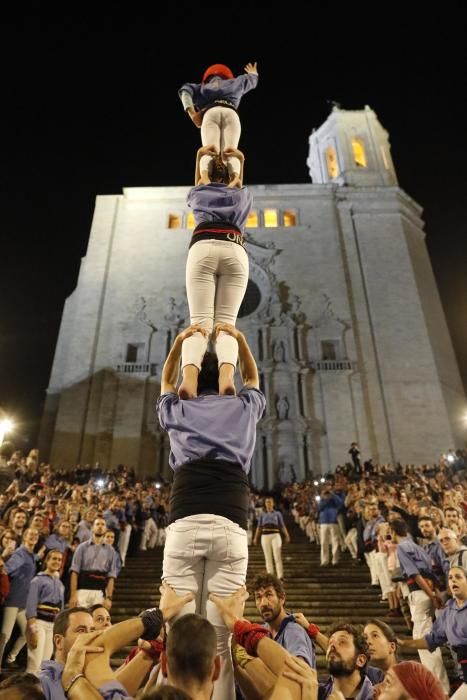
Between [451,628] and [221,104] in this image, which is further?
[221,104]

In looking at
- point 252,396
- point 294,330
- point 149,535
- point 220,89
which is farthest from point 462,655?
point 294,330

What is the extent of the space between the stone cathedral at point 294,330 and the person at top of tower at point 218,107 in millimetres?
22019

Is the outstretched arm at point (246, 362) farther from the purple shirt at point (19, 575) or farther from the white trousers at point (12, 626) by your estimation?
the white trousers at point (12, 626)

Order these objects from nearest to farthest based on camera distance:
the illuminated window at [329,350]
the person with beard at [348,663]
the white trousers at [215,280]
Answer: the person with beard at [348,663] → the white trousers at [215,280] → the illuminated window at [329,350]

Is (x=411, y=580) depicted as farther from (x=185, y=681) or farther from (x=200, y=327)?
(x=185, y=681)

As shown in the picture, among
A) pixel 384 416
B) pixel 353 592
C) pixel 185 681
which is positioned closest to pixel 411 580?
pixel 353 592

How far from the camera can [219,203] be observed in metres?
4.56

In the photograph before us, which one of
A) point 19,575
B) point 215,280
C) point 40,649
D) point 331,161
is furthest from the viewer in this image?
point 331,161

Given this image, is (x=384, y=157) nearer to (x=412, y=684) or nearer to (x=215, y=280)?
(x=215, y=280)

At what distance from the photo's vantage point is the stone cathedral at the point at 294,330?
26062 millimetres

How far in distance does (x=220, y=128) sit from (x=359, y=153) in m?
36.1

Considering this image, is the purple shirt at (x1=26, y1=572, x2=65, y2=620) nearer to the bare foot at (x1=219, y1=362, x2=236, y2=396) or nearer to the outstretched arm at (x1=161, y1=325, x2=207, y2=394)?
the outstretched arm at (x1=161, y1=325, x2=207, y2=394)

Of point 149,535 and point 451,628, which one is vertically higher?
point 149,535

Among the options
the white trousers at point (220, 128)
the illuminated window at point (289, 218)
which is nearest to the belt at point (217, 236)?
the white trousers at point (220, 128)
